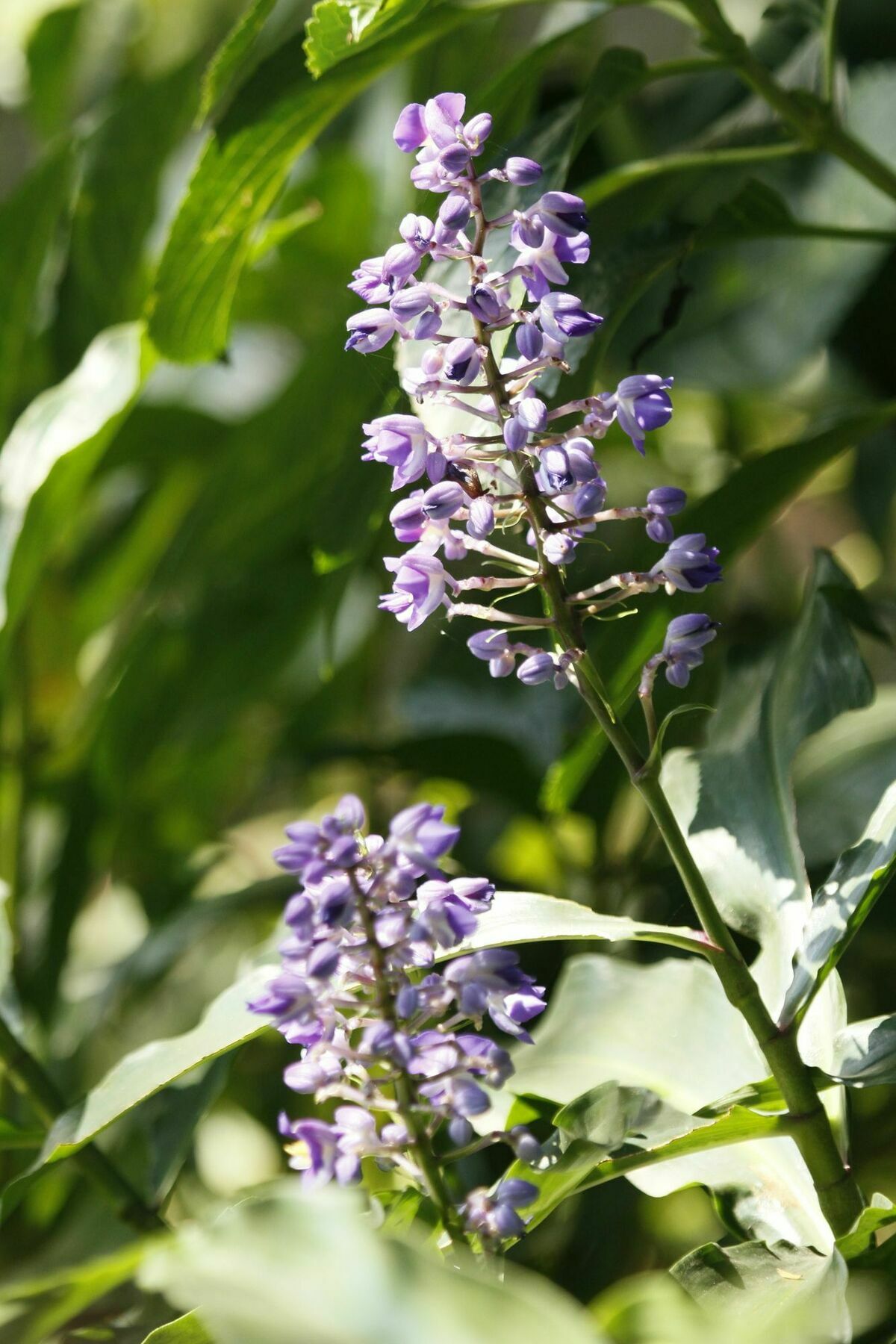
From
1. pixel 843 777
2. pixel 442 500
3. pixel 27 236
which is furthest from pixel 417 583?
pixel 27 236

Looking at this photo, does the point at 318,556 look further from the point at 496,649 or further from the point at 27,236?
the point at 27,236

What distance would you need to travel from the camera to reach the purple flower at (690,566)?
0.28m

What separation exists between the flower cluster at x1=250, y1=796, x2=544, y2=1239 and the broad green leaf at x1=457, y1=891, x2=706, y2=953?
0.12 ft

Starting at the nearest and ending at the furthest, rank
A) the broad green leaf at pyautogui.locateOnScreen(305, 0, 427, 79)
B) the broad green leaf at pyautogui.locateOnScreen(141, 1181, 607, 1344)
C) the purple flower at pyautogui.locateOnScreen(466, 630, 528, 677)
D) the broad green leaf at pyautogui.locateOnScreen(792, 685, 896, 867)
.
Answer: the broad green leaf at pyautogui.locateOnScreen(141, 1181, 607, 1344)
the purple flower at pyautogui.locateOnScreen(466, 630, 528, 677)
the broad green leaf at pyautogui.locateOnScreen(305, 0, 427, 79)
the broad green leaf at pyautogui.locateOnScreen(792, 685, 896, 867)

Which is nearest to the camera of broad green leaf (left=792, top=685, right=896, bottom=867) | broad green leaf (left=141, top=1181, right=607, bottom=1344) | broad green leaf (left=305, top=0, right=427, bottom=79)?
broad green leaf (left=141, top=1181, right=607, bottom=1344)

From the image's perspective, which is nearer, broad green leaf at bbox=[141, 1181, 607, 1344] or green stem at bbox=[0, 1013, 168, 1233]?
broad green leaf at bbox=[141, 1181, 607, 1344]

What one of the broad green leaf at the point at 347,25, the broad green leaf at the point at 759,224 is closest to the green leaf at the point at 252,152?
the broad green leaf at the point at 347,25

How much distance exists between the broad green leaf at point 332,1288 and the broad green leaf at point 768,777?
169 mm

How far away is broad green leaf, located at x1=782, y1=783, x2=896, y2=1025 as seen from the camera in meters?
0.31

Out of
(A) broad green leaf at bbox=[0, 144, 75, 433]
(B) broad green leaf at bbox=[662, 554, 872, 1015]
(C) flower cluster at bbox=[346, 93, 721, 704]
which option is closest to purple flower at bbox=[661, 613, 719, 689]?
(C) flower cluster at bbox=[346, 93, 721, 704]

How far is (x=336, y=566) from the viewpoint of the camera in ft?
1.60

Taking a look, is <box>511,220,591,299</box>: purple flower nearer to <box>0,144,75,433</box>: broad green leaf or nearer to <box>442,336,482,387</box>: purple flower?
<box>442,336,482,387</box>: purple flower

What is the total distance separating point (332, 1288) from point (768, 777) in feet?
0.83

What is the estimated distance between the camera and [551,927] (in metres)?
Answer: 0.32
